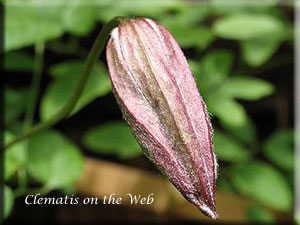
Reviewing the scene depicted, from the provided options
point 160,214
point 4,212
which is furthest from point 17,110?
point 160,214

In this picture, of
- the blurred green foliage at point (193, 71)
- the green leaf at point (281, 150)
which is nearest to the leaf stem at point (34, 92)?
the blurred green foliage at point (193, 71)

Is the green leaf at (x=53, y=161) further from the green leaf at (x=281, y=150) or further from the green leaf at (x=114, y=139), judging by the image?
the green leaf at (x=281, y=150)

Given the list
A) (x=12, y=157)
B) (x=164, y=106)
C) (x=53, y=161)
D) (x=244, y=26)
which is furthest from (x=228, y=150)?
(x=164, y=106)

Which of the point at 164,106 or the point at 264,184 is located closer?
the point at 164,106

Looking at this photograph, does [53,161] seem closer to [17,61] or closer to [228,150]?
[17,61]

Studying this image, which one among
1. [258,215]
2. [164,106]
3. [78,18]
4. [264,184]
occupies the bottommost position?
[258,215]

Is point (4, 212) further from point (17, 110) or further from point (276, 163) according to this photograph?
point (276, 163)
